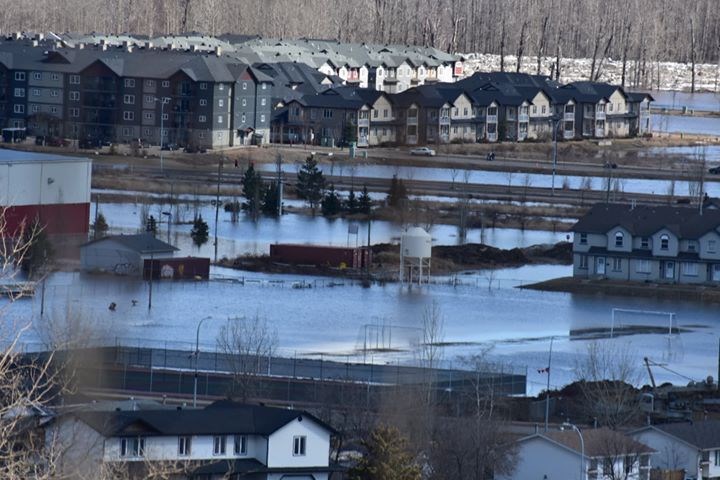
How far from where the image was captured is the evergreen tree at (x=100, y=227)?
55.9ft

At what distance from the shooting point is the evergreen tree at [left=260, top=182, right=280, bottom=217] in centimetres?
1975

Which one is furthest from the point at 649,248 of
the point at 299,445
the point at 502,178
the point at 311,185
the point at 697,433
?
the point at 299,445

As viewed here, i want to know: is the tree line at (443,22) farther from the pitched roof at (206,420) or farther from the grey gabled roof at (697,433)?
the pitched roof at (206,420)

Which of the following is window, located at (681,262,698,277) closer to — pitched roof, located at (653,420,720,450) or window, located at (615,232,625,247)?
window, located at (615,232,625,247)

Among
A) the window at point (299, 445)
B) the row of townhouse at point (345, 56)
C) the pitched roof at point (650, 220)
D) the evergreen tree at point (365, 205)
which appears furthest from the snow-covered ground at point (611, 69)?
the window at point (299, 445)

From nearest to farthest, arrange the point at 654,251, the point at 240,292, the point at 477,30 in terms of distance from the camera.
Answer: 1. the point at 240,292
2. the point at 654,251
3. the point at 477,30

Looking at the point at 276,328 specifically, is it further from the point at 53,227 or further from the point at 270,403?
the point at 53,227

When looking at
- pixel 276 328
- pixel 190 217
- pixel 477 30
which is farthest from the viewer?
pixel 477 30

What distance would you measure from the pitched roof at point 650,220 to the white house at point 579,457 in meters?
8.06

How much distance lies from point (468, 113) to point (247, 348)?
19879 mm

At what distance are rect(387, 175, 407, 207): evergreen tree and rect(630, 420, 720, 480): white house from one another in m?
11.8

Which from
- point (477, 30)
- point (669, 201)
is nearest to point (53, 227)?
point (669, 201)

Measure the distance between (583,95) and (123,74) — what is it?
313 inches

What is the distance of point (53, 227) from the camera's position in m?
16.9
